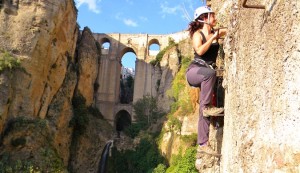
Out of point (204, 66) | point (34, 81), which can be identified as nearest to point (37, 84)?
point (34, 81)

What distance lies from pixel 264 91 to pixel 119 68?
41.3 meters

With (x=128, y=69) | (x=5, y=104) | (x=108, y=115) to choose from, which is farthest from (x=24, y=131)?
(x=128, y=69)

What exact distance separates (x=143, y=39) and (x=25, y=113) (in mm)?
26343

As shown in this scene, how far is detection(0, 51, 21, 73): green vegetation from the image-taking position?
59.5 ft

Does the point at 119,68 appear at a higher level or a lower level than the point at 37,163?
higher

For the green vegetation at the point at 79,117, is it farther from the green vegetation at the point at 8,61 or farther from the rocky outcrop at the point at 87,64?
the green vegetation at the point at 8,61

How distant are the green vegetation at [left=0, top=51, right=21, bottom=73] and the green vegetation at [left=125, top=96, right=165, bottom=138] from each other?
16404 mm

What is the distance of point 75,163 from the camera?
2764cm

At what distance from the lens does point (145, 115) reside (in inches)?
1411

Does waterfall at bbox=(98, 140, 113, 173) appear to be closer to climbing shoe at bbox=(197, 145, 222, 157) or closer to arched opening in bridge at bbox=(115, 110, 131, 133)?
arched opening in bridge at bbox=(115, 110, 131, 133)

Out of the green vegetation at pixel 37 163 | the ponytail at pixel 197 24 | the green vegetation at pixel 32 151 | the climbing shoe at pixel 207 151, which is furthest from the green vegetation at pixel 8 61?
the climbing shoe at pixel 207 151

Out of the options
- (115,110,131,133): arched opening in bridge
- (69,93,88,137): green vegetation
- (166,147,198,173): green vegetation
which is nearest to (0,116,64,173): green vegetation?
(166,147,198,173): green vegetation

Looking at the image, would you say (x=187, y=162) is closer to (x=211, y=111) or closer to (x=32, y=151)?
(x=32, y=151)

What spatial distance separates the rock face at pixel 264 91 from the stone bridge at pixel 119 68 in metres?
36.9
